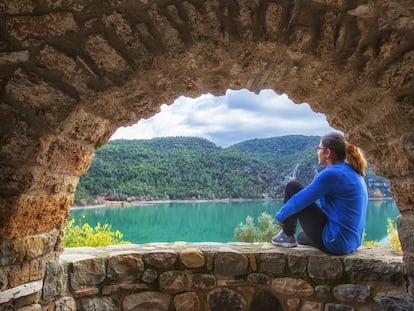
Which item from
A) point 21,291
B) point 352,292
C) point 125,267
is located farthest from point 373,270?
point 21,291

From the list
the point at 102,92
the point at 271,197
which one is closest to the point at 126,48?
the point at 102,92

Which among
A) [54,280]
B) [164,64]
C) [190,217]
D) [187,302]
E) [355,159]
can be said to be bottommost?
[190,217]

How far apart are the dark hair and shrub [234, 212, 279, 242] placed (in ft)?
10.2

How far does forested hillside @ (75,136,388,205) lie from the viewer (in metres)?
11.2

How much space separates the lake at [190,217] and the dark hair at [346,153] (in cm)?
370

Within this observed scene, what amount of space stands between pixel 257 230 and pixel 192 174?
23.3 ft

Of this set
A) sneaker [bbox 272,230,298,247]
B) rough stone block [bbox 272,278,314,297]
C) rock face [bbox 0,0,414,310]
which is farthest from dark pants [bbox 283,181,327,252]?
rock face [bbox 0,0,414,310]

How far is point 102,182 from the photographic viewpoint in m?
12.1

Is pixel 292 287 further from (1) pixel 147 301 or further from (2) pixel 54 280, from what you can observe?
(2) pixel 54 280

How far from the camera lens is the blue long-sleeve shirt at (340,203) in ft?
7.85

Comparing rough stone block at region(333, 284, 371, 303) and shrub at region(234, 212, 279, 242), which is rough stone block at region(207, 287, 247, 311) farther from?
shrub at region(234, 212, 279, 242)

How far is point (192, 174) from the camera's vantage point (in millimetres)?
12680

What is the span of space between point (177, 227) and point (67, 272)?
5.44 m

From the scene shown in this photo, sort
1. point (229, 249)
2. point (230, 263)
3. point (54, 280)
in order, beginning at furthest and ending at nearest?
point (229, 249) < point (230, 263) < point (54, 280)
